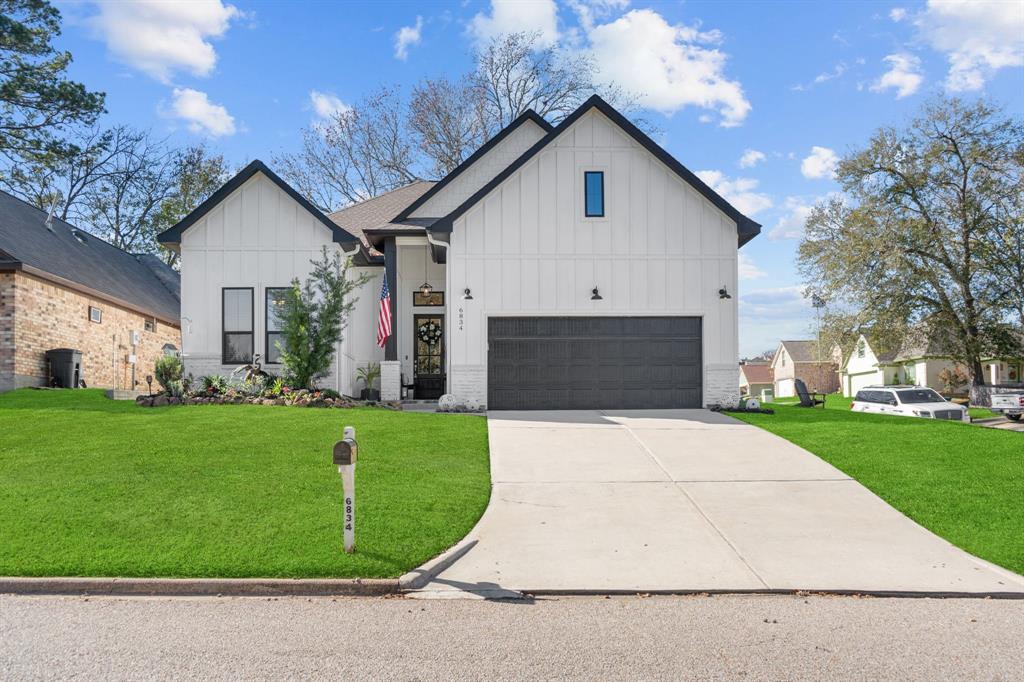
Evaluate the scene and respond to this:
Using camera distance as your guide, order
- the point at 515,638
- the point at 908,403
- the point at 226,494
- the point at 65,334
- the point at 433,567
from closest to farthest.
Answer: the point at 515,638, the point at 433,567, the point at 226,494, the point at 65,334, the point at 908,403

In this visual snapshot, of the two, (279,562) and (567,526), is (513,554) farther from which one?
(279,562)

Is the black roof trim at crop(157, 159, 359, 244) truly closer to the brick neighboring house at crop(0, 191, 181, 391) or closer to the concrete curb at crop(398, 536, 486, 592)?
the brick neighboring house at crop(0, 191, 181, 391)

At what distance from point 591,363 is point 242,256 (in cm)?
884

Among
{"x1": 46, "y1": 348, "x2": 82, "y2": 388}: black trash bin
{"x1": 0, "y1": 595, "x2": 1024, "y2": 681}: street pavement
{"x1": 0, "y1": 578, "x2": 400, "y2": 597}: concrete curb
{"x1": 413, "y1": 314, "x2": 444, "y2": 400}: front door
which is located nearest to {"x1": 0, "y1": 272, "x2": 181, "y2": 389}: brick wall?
{"x1": 46, "y1": 348, "x2": 82, "y2": 388}: black trash bin

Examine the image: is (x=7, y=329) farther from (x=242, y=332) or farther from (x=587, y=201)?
(x=587, y=201)

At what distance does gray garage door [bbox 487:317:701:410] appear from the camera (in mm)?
16016

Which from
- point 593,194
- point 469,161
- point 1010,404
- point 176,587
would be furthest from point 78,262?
point 1010,404

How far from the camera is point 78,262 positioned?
72.5 feet

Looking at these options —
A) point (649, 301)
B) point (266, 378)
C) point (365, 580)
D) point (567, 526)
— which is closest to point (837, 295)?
point (649, 301)

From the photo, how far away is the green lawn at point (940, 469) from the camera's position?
7.51m

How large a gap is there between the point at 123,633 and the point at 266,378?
39.0ft

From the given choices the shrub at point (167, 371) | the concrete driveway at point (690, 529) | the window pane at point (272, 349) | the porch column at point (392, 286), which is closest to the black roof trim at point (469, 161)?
the porch column at point (392, 286)

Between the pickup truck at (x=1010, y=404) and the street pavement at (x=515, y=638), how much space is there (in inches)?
1059

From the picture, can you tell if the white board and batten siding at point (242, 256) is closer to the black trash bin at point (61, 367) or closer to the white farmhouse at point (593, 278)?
the white farmhouse at point (593, 278)
